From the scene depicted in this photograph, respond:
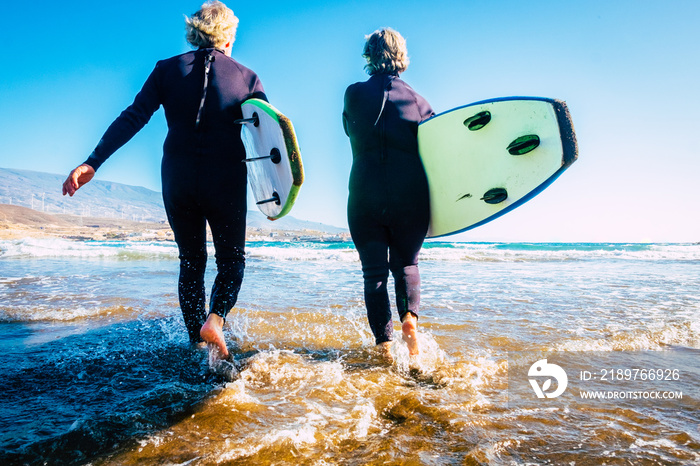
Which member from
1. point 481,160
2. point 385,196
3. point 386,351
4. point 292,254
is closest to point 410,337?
point 386,351

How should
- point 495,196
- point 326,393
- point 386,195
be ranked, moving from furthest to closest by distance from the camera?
point 495,196 → point 386,195 → point 326,393

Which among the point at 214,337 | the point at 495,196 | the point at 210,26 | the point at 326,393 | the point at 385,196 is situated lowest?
the point at 326,393

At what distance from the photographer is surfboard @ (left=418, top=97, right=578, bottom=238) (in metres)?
2.51

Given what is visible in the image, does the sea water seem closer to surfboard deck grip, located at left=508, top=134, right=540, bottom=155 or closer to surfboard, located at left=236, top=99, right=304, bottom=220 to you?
surfboard, located at left=236, top=99, right=304, bottom=220

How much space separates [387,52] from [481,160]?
3.36ft

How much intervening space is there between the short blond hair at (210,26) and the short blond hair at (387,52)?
99 centimetres

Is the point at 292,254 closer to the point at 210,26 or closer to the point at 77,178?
the point at 210,26

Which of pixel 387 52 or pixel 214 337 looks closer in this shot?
pixel 214 337

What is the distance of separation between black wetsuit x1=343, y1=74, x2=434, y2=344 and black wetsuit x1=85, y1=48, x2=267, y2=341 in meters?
0.77

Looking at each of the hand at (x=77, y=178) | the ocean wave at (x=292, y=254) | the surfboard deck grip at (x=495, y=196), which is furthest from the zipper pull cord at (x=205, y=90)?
the ocean wave at (x=292, y=254)

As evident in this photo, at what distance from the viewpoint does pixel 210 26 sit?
2.41 metres

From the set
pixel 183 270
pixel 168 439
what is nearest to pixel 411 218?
pixel 183 270

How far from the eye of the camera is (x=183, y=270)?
2441 mm

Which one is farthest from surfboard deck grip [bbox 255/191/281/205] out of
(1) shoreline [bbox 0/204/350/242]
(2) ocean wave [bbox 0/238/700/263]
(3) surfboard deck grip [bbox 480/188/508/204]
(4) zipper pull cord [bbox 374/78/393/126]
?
(1) shoreline [bbox 0/204/350/242]
